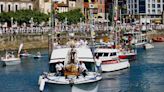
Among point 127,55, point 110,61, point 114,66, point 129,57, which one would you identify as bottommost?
point 129,57

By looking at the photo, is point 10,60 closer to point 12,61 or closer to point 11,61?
point 11,61

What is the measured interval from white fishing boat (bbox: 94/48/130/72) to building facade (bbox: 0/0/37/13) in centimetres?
5958

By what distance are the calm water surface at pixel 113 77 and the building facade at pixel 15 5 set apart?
42845 millimetres

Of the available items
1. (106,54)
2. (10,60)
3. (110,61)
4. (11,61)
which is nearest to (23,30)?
(11,61)

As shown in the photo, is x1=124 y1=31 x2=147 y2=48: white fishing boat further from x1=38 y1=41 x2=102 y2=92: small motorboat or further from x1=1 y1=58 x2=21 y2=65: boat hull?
x1=38 y1=41 x2=102 y2=92: small motorboat

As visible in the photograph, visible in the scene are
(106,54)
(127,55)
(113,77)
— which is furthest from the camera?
(127,55)

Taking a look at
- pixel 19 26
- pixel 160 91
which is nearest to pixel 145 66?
pixel 160 91

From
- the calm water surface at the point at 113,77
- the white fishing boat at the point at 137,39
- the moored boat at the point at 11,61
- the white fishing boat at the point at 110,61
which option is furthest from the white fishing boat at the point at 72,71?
the white fishing boat at the point at 137,39

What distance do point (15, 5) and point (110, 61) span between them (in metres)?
64.5

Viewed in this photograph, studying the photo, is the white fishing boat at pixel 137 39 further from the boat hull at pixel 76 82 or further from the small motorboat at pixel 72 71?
the boat hull at pixel 76 82

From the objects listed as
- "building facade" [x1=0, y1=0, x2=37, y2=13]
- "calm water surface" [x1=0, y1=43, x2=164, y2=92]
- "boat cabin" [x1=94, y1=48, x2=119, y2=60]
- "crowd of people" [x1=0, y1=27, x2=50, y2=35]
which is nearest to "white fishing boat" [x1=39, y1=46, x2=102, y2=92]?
"calm water surface" [x1=0, y1=43, x2=164, y2=92]

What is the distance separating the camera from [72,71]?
170 ft

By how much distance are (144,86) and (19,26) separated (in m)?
65.4

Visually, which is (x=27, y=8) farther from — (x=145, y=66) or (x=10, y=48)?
(x=145, y=66)
